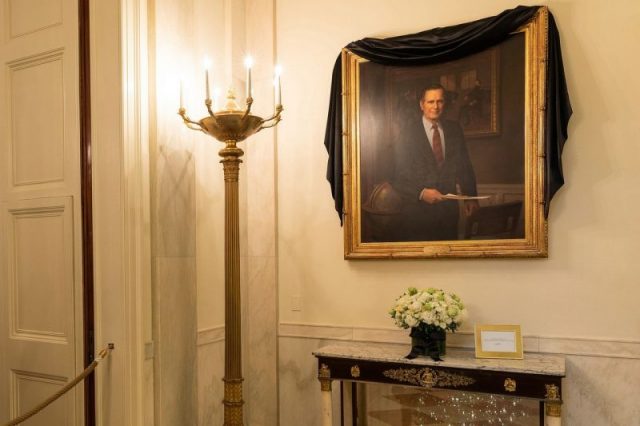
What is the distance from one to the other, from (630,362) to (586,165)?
1.12 m

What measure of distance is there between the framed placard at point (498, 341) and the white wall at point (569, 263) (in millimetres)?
212

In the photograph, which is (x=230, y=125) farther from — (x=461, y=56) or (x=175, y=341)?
(x=461, y=56)

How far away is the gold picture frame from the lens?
343 centimetres

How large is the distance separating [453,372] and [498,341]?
342 mm

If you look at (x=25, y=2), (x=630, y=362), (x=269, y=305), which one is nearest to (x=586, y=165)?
(x=630, y=362)

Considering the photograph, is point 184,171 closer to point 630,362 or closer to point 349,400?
point 349,400

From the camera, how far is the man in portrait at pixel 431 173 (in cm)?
361

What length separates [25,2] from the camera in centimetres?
355

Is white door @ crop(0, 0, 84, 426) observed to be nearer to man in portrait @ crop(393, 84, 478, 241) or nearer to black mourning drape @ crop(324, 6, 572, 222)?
black mourning drape @ crop(324, 6, 572, 222)

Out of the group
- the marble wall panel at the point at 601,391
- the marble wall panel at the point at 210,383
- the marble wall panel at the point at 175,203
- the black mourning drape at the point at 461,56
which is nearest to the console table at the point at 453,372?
the marble wall panel at the point at 601,391

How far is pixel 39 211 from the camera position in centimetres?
347

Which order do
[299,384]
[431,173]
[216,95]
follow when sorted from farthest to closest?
[299,384], [216,95], [431,173]

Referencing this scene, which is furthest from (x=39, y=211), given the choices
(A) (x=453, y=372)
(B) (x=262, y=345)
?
(A) (x=453, y=372)

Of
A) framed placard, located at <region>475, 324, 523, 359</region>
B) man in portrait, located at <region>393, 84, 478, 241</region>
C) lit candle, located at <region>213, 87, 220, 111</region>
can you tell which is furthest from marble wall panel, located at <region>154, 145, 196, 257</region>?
framed placard, located at <region>475, 324, 523, 359</region>
